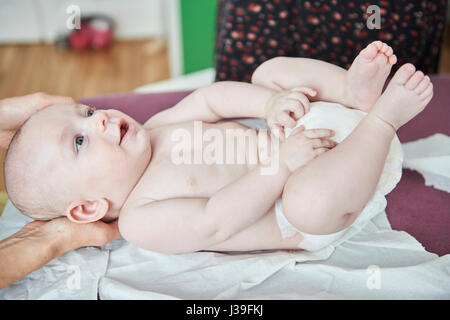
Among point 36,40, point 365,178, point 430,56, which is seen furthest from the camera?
point 36,40

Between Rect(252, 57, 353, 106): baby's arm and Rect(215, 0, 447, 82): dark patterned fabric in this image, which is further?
Rect(215, 0, 447, 82): dark patterned fabric

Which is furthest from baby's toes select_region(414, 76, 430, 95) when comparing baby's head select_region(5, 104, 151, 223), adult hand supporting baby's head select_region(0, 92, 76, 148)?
adult hand supporting baby's head select_region(0, 92, 76, 148)

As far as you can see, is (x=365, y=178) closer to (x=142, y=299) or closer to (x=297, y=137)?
(x=297, y=137)

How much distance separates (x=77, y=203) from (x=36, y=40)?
2.31 metres

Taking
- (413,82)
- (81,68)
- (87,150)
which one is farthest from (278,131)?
(81,68)

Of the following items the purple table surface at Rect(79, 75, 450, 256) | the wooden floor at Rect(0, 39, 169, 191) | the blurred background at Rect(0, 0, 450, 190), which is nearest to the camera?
the purple table surface at Rect(79, 75, 450, 256)

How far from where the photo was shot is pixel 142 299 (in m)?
0.83

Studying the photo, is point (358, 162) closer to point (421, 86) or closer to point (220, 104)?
point (421, 86)

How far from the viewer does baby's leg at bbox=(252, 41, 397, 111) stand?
87 centimetres

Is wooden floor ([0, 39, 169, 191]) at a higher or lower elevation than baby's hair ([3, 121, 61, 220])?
lower

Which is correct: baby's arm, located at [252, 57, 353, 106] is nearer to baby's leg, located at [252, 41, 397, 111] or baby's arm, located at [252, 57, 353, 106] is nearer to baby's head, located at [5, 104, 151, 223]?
baby's leg, located at [252, 41, 397, 111]

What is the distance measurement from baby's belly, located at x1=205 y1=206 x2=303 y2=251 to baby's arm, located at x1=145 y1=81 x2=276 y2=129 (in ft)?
0.78

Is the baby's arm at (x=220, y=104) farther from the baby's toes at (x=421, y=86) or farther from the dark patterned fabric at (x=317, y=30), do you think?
the dark patterned fabric at (x=317, y=30)

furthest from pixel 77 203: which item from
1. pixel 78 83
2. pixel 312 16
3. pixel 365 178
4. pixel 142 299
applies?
pixel 78 83
